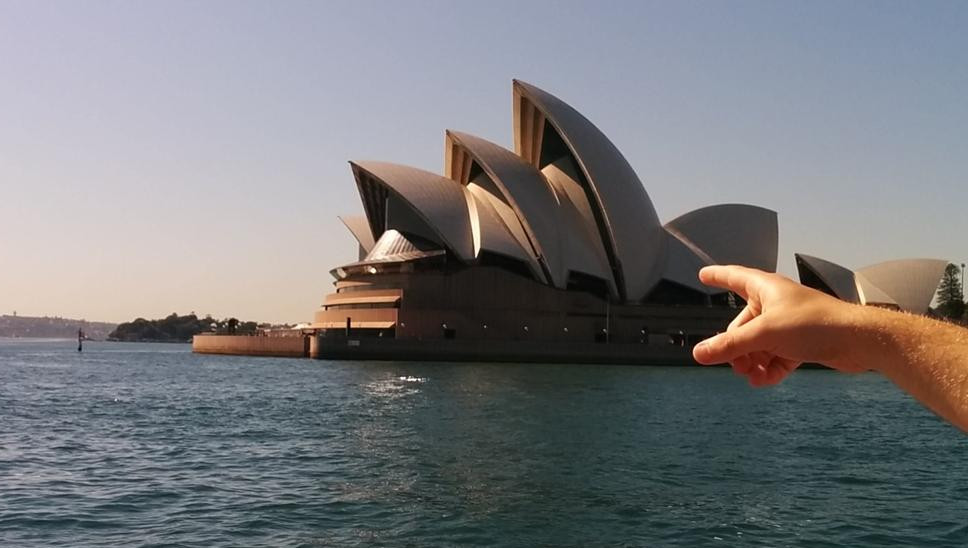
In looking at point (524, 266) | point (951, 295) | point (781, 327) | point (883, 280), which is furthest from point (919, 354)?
point (951, 295)

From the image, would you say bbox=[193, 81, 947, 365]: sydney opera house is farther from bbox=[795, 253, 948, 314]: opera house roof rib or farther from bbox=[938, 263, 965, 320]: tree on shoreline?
bbox=[938, 263, 965, 320]: tree on shoreline

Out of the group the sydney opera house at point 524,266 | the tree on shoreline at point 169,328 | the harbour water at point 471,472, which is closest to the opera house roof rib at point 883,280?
the sydney opera house at point 524,266

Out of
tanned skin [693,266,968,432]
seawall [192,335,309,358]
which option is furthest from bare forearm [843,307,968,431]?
seawall [192,335,309,358]

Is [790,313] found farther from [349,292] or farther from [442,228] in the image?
[349,292]

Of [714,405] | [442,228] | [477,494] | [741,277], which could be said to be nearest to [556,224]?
[442,228]

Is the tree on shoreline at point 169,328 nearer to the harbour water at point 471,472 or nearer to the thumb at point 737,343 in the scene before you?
the harbour water at point 471,472

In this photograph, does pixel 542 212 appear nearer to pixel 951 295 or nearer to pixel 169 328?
pixel 951 295

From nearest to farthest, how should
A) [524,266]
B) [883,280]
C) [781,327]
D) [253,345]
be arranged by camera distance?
[781,327], [524,266], [253,345], [883,280]
